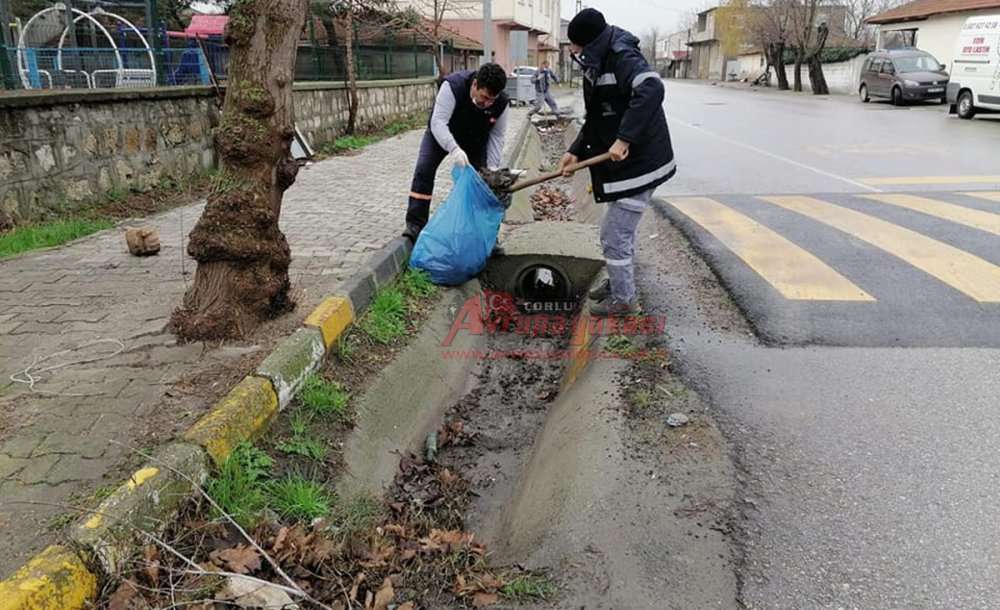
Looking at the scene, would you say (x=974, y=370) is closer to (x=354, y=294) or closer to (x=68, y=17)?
(x=354, y=294)

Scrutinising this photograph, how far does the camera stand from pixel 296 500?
288 cm

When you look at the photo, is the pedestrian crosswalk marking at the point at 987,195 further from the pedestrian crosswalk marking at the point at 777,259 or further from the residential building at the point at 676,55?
the residential building at the point at 676,55

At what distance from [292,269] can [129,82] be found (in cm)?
518

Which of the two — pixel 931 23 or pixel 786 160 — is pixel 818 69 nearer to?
pixel 931 23

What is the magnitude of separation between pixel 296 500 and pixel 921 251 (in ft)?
17.1

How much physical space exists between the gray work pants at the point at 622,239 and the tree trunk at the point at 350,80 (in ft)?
34.2

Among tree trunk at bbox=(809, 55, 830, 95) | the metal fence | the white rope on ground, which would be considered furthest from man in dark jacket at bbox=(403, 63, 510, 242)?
tree trunk at bbox=(809, 55, 830, 95)

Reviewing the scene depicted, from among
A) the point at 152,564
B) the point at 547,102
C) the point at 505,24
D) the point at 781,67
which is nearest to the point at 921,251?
the point at 152,564

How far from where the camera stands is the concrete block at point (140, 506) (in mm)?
2254

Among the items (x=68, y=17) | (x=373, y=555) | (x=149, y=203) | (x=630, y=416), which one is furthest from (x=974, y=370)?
(x=68, y=17)

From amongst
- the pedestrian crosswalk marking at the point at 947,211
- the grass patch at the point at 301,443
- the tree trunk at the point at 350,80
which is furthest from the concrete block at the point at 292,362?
the tree trunk at the point at 350,80

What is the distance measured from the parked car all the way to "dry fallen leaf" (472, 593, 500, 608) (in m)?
24.4

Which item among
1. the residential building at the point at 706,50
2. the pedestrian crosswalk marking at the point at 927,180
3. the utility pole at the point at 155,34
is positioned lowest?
the pedestrian crosswalk marking at the point at 927,180

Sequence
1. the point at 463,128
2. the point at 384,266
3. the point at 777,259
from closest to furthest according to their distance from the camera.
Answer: the point at 384,266
the point at 463,128
the point at 777,259
